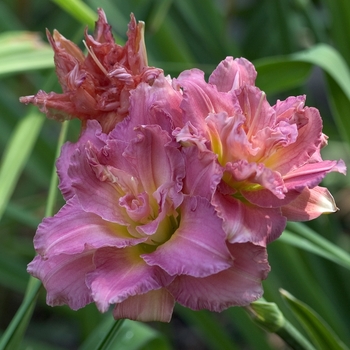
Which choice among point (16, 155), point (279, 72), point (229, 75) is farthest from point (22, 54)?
point (229, 75)

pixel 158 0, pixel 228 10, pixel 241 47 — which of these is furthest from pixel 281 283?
pixel 228 10

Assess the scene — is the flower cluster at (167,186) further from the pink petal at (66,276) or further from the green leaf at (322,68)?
the green leaf at (322,68)

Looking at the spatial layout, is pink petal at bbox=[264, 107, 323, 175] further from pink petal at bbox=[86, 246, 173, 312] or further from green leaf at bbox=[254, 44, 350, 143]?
green leaf at bbox=[254, 44, 350, 143]

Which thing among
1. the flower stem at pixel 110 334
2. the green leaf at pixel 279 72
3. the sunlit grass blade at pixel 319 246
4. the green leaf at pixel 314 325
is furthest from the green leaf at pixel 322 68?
the flower stem at pixel 110 334

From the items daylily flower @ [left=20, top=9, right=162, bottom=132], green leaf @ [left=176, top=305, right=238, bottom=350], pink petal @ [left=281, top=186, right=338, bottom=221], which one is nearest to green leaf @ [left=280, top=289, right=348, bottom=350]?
pink petal @ [left=281, top=186, right=338, bottom=221]

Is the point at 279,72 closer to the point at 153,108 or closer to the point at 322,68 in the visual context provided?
the point at 322,68

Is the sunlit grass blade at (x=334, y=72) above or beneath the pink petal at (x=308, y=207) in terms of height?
beneath
